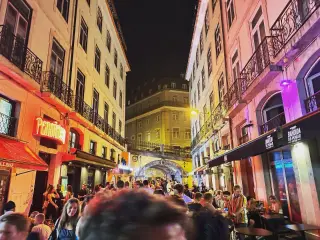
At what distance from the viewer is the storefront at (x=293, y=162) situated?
546 cm

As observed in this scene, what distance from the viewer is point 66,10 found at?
13.2 metres

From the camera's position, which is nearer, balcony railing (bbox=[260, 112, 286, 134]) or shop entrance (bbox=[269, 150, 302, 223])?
shop entrance (bbox=[269, 150, 302, 223])

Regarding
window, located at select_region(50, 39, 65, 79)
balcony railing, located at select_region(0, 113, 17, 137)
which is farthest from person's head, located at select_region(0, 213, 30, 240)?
window, located at select_region(50, 39, 65, 79)

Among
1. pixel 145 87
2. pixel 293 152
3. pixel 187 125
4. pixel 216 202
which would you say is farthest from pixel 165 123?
pixel 293 152

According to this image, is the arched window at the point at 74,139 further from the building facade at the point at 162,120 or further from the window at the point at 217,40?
the building facade at the point at 162,120

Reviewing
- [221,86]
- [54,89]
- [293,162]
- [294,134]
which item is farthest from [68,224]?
[221,86]

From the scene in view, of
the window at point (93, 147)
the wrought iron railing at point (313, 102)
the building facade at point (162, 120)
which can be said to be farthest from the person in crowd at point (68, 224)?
the building facade at point (162, 120)

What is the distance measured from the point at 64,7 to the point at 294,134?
41.6 feet

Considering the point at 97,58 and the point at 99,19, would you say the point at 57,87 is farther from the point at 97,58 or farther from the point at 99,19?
the point at 99,19

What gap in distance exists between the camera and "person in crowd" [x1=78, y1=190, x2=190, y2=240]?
3.23 feet

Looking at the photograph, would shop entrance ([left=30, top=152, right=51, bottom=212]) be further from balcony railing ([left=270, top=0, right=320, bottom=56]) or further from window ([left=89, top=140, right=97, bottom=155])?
balcony railing ([left=270, top=0, right=320, bottom=56])

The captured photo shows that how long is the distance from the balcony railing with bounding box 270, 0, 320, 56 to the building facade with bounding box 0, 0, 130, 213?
8.76 metres

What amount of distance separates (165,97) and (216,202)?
3905cm

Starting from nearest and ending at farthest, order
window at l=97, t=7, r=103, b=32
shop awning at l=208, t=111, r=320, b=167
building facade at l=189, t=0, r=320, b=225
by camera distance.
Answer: shop awning at l=208, t=111, r=320, b=167 → building facade at l=189, t=0, r=320, b=225 → window at l=97, t=7, r=103, b=32
